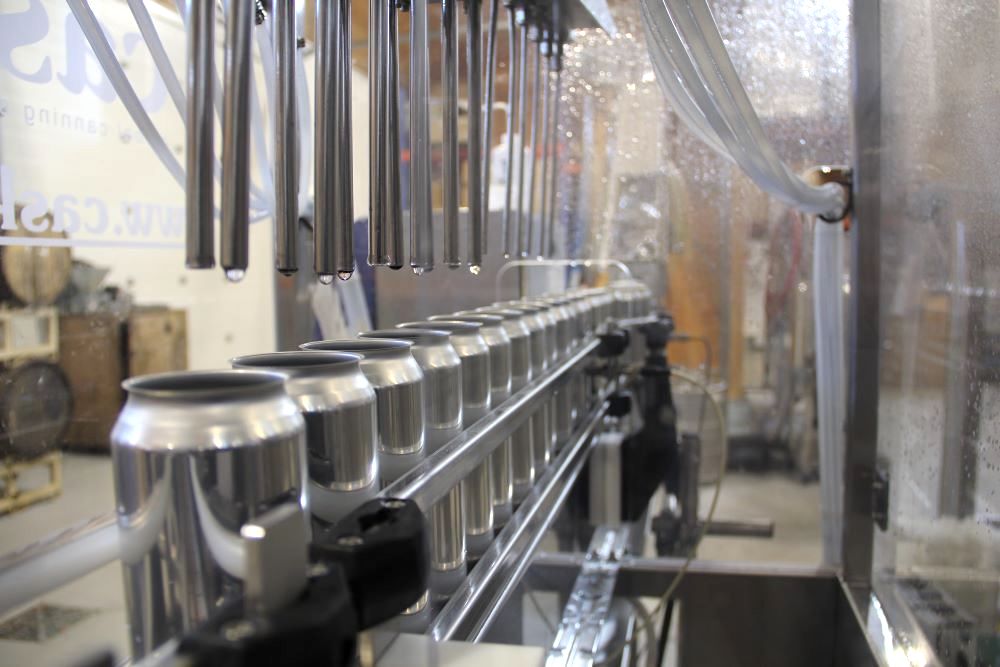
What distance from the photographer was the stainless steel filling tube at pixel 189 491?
35cm

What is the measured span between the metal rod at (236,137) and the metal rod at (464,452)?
0.57 feet

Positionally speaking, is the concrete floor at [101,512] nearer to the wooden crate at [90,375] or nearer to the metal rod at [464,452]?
the wooden crate at [90,375]

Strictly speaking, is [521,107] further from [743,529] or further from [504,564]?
[743,529]

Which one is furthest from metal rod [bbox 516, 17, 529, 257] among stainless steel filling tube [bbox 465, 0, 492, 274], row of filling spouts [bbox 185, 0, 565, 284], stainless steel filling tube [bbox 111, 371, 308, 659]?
stainless steel filling tube [bbox 111, 371, 308, 659]

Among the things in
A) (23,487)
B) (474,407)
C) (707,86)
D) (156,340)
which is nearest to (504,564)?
(474,407)

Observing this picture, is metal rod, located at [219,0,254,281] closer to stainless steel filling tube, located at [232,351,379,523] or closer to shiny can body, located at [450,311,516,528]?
stainless steel filling tube, located at [232,351,379,523]

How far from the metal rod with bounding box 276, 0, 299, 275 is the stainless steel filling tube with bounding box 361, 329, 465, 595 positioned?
0.13 metres

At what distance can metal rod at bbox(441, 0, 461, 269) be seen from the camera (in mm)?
797

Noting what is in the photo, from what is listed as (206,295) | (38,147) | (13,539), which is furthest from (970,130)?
(206,295)

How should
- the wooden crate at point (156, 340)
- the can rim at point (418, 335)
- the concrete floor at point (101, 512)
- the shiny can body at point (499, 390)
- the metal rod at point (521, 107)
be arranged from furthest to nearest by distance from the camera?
the wooden crate at point (156, 340)
the metal rod at point (521, 107)
the shiny can body at point (499, 390)
the can rim at point (418, 335)
the concrete floor at point (101, 512)

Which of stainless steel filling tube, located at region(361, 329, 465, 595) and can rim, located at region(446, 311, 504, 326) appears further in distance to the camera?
can rim, located at region(446, 311, 504, 326)

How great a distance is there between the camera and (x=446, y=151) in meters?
0.82

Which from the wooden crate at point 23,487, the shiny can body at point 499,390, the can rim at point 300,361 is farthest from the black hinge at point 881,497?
the wooden crate at point 23,487

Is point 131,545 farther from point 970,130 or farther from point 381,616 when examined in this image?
point 970,130
